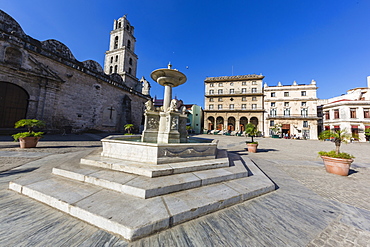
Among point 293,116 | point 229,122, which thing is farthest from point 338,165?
point 293,116

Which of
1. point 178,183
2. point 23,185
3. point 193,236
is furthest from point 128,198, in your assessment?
point 23,185

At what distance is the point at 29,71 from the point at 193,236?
17.0 metres

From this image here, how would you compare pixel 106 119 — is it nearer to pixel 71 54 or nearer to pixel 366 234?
pixel 71 54

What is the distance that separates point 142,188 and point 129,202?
273 mm

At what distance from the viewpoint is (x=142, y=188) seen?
2266 mm

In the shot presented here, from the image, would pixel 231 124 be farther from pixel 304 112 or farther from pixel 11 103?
pixel 11 103

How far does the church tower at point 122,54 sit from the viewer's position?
24.6 metres

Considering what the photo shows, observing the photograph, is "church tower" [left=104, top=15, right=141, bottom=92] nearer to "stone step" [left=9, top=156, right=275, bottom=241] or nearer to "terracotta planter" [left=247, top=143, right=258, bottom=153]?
"terracotta planter" [left=247, top=143, right=258, bottom=153]

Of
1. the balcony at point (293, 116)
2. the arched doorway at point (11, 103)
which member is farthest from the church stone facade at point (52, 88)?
the balcony at point (293, 116)

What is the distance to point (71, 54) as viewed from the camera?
14.5m

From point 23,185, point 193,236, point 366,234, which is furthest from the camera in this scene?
point 23,185

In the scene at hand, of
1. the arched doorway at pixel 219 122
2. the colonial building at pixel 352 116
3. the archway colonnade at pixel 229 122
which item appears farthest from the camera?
the arched doorway at pixel 219 122

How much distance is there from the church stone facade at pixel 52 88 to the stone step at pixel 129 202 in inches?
522

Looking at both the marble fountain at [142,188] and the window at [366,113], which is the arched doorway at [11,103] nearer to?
the marble fountain at [142,188]
